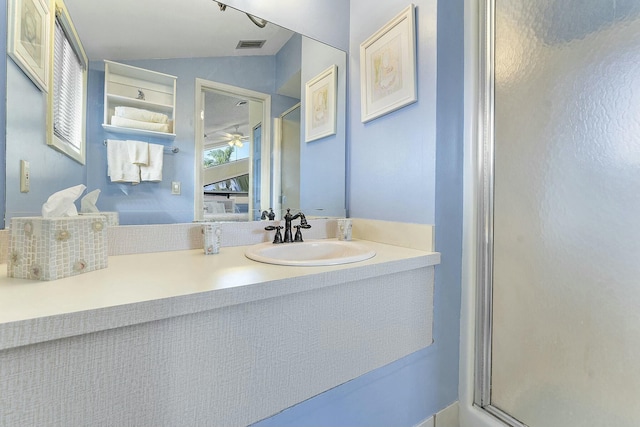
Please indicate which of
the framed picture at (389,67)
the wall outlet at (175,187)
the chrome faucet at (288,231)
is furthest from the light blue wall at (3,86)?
the framed picture at (389,67)

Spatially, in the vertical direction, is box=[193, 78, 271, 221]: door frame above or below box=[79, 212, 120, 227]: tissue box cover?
above

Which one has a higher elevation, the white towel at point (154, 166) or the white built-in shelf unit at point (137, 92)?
the white built-in shelf unit at point (137, 92)

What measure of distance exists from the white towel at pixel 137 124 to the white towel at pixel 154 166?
68 millimetres

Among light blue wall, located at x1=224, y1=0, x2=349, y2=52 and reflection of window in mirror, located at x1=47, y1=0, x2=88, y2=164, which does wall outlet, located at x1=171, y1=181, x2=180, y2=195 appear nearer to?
reflection of window in mirror, located at x1=47, y1=0, x2=88, y2=164

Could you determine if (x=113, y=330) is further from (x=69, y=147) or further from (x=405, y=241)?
(x=405, y=241)

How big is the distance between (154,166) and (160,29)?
55 cm

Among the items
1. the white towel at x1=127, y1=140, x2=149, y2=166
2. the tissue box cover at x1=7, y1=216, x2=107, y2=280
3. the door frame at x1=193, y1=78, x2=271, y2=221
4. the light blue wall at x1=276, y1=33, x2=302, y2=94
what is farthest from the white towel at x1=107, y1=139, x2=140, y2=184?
the light blue wall at x1=276, y1=33, x2=302, y2=94

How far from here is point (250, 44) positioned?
4.36 ft

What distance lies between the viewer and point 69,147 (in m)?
0.94

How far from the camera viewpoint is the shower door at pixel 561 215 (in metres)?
0.79

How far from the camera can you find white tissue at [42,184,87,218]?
70 centimetres

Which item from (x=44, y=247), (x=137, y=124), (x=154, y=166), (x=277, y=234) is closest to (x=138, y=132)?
(x=137, y=124)

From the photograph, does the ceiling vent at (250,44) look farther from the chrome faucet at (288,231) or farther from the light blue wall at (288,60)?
the chrome faucet at (288,231)

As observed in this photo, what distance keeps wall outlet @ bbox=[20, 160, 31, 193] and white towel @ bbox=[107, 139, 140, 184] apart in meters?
0.20
